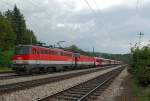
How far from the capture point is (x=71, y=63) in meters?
56.4

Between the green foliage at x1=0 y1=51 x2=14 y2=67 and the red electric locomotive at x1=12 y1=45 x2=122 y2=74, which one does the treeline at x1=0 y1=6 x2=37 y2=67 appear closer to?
the green foliage at x1=0 y1=51 x2=14 y2=67

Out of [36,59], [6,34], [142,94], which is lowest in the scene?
[142,94]

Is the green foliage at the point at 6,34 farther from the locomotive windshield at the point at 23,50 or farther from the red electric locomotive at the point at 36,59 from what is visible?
the locomotive windshield at the point at 23,50

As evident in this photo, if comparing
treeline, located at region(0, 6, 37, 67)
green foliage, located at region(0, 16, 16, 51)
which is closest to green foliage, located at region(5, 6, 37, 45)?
treeline, located at region(0, 6, 37, 67)

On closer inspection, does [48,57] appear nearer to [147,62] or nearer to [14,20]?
[147,62]

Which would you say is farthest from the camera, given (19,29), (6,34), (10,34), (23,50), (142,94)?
(19,29)

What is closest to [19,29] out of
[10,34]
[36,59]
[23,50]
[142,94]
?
[10,34]

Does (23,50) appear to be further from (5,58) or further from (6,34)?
(6,34)

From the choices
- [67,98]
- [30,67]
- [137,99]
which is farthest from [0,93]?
[30,67]

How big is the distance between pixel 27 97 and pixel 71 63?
129 feet

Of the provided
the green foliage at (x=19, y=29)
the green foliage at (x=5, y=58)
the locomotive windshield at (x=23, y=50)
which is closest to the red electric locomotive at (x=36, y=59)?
the locomotive windshield at (x=23, y=50)

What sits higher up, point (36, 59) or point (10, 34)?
point (10, 34)

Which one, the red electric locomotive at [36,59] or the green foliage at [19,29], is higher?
the green foliage at [19,29]

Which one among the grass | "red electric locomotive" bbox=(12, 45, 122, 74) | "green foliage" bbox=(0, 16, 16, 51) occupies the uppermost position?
"green foliage" bbox=(0, 16, 16, 51)
